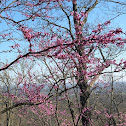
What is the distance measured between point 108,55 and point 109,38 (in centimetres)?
506

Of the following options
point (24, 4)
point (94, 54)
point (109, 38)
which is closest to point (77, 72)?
point (94, 54)

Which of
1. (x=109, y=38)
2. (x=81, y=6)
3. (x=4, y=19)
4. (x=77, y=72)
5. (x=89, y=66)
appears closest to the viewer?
(x=109, y=38)

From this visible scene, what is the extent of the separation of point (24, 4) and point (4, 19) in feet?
2.33

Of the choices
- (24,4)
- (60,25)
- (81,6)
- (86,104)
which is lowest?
(86,104)

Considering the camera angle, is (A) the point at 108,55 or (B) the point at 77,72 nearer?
(B) the point at 77,72

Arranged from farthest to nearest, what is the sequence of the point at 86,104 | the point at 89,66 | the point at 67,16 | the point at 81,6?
the point at 81,6 < the point at 67,16 < the point at 86,104 < the point at 89,66

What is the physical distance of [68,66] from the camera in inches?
211

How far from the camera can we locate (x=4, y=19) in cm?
371

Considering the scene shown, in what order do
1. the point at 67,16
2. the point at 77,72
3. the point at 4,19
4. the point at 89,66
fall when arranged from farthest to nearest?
the point at 67,16 → the point at 89,66 → the point at 77,72 → the point at 4,19

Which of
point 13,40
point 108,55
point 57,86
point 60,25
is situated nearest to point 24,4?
point 13,40

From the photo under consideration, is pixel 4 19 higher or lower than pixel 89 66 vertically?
higher

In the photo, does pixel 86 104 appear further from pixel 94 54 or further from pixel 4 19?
pixel 4 19

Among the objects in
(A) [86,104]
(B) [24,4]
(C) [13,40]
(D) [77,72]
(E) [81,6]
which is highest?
(E) [81,6]

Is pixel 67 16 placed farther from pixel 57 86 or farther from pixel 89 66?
pixel 57 86
